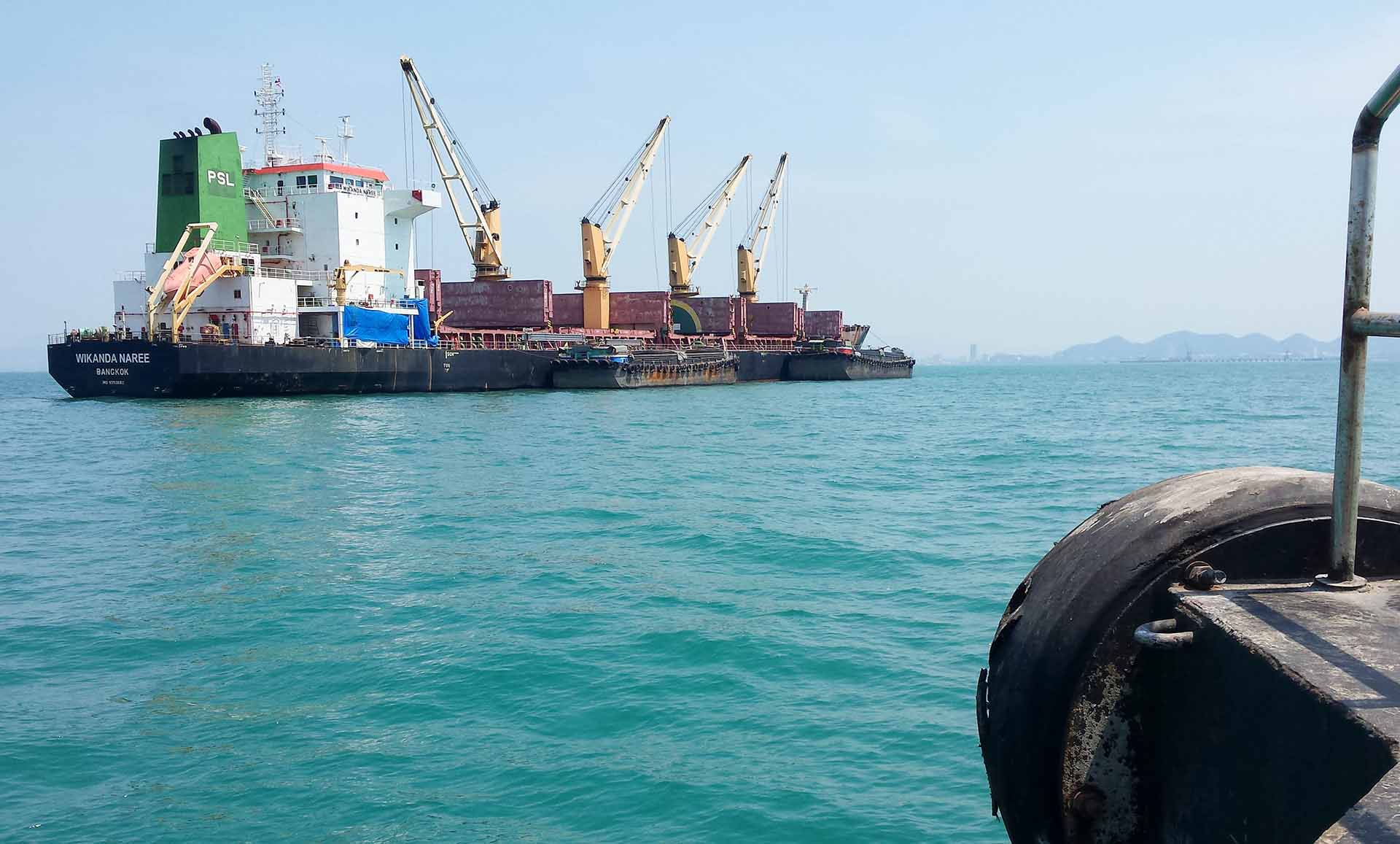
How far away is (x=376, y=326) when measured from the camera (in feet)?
154

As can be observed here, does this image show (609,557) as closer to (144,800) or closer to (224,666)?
(224,666)

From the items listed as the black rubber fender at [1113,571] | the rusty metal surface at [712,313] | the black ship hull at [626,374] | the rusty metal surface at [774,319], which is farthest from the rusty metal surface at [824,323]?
the black rubber fender at [1113,571]

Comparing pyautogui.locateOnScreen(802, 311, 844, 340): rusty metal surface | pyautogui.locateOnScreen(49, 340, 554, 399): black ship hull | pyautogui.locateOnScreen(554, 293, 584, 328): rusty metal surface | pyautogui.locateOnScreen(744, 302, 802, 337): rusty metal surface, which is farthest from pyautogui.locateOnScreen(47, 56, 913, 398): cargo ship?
pyautogui.locateOnScreen(802, 311, 844, 340): rusty metal surface

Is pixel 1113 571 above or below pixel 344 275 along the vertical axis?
below

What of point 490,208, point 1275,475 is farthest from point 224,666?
point 490,208

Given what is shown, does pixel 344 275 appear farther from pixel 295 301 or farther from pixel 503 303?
pixel 503 303

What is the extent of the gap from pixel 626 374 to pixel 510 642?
49.4 metres

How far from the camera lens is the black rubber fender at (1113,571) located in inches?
103

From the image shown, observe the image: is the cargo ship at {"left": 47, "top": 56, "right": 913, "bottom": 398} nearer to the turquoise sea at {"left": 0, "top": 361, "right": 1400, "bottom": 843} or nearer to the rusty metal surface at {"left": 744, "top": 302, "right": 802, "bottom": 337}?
the turquoise sea at {"left": 0, "top": 361, "right": 1400, "bottom": 843}

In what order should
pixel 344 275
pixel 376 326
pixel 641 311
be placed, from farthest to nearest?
pixel 641 311, pixel 344 275, pixel 376 326

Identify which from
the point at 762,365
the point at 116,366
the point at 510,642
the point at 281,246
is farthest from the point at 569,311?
the point at 510,642

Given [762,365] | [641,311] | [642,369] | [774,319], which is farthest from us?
[774,319]

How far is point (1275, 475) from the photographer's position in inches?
110

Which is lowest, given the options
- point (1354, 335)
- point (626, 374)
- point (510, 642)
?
point (510, 642)
